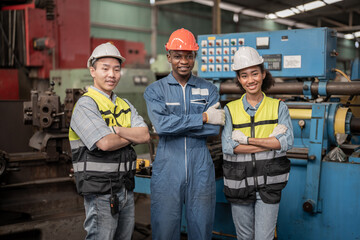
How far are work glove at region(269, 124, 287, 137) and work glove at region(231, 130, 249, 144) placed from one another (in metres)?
0.13

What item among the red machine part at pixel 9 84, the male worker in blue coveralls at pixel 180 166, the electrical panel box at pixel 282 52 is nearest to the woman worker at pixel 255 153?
the male worker in blue coveralls at pixel 180 166

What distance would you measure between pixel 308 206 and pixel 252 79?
3.65ft

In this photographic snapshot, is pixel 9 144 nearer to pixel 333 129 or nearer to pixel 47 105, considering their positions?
pixel 47 105

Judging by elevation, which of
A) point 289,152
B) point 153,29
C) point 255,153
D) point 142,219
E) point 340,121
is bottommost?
point 142,219

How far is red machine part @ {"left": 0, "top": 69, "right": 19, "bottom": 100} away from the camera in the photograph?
426cm

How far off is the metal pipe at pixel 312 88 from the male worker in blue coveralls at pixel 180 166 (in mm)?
1043

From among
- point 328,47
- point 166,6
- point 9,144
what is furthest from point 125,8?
point 328,47

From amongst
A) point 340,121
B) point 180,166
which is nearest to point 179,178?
point 180,166

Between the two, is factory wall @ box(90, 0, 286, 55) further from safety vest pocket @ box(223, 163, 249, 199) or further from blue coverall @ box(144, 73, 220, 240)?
safety vest pocket @ box(223, 163, 249, 199)

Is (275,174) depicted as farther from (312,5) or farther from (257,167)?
(312,5)

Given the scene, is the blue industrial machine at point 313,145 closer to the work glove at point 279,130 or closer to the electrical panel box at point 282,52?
the electrical panel box at point 282,52

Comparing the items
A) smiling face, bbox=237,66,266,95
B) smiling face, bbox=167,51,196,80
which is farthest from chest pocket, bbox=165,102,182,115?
smiling face, bbox=237,66,266,95

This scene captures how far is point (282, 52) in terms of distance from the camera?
117 inches

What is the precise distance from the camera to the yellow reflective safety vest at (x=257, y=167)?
192 cm
